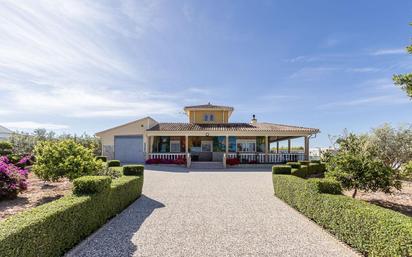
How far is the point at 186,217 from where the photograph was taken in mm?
7082

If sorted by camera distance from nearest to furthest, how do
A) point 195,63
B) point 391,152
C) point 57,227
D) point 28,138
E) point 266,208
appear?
point 57,227 < point 266,208 < point 391,152 < point 195,63 < point 28,138

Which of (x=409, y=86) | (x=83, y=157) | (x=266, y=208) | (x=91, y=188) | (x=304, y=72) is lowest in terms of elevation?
(x=266, y=208)

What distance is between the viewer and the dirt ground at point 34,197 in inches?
284

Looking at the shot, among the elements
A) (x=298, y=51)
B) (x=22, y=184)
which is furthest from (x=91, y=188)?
(x=298, y=51)

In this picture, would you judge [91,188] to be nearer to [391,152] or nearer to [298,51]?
[298,51]

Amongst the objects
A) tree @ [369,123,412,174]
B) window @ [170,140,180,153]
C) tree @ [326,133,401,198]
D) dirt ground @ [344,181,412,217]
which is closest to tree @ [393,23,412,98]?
tree @ [326,133,401,198]

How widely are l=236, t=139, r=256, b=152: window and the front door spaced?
3.00 meters

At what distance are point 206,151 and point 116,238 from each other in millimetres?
20335

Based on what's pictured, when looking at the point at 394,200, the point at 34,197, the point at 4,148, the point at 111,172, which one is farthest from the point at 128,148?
the point at 394,200

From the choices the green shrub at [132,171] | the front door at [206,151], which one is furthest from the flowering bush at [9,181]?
the front door at [206,151]

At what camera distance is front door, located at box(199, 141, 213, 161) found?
2539 cm

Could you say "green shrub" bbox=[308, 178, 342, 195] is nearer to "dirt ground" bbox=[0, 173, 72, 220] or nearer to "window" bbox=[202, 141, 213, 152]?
"dirt ground" bbox=[0, 173, 72, 220]

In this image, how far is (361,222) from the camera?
451 centimetres

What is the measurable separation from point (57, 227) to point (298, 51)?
1627 cm
